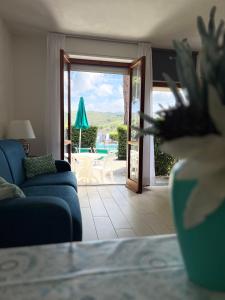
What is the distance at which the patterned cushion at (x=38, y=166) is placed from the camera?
3.42 m

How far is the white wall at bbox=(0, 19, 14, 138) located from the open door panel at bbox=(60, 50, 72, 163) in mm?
835

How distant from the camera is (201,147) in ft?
1.60

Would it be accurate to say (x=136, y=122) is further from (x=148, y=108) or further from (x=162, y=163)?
(x=162, y=163)

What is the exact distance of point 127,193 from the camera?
175 inches

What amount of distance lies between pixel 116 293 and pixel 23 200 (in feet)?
3.85

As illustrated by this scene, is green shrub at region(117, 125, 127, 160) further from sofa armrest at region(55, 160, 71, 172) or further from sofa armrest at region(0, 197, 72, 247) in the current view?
sofa armrest at region(0, 197, 72, 247)

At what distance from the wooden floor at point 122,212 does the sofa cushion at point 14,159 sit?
94cm

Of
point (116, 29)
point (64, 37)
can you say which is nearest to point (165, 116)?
point (116, 29)

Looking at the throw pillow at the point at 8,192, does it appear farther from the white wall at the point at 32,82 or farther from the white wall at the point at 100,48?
the white wall at the point at 100,48

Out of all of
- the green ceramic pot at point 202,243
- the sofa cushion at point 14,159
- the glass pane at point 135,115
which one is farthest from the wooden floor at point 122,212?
the green ceramic pot at point 202,243

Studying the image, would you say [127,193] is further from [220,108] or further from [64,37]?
[220,108]

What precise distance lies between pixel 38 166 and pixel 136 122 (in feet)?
6.54

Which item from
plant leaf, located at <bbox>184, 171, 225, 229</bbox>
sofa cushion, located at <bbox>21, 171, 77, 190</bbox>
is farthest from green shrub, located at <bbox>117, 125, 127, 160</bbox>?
plant leaf, located at <bbox>184, 171, 225, 229</bbox>

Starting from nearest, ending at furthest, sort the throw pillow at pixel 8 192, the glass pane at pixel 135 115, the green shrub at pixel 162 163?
1. the throw pillow at pixel 8 192
2. the glass pane at pixel 135 115
3. the green shrub at pixel 162 163
